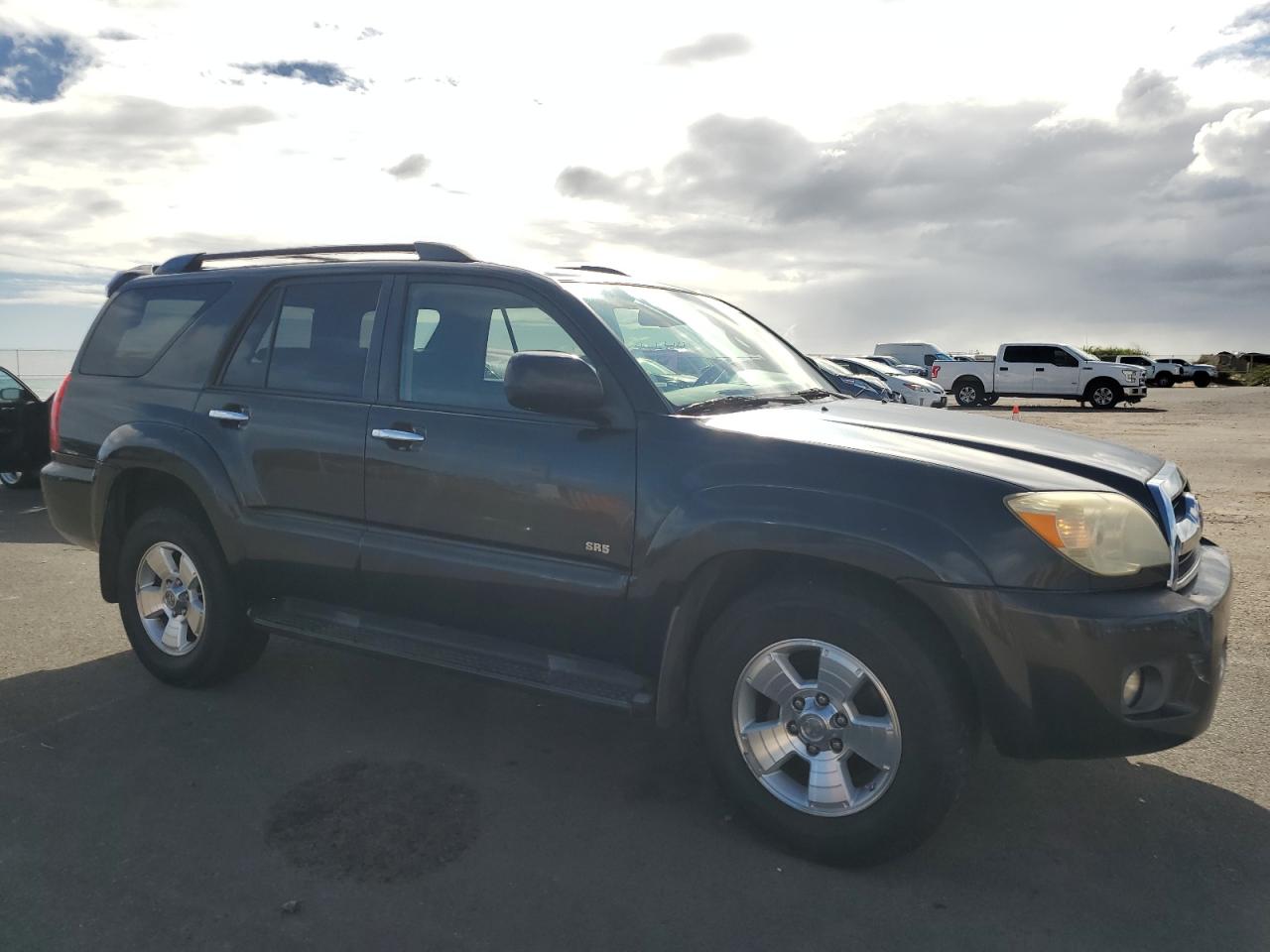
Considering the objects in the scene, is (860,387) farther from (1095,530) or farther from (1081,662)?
(1081,662)

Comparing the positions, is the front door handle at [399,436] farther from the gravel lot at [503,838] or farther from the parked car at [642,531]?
the gravel lot at [503,838]

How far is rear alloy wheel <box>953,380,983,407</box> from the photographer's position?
32594 mm

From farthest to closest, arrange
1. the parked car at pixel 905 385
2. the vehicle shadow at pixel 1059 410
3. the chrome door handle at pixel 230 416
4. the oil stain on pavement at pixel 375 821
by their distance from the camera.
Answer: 1. the vehicle shadow at pixel 1059 410
2. the parked car at pixel 905 385
3. the chrome door handle at pixel 230 416
4. the oil stain on pavement at pixel 375 821

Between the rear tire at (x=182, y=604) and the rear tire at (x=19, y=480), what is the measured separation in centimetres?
722

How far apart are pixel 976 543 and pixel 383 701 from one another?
2830mm

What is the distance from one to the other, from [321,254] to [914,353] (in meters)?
50.1

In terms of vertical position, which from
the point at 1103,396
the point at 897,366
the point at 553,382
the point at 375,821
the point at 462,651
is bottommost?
the point at 375,821

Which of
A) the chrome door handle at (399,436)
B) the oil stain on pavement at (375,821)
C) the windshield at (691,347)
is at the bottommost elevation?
the oil stain on pavement at (375,821)

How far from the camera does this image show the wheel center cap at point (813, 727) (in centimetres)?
318

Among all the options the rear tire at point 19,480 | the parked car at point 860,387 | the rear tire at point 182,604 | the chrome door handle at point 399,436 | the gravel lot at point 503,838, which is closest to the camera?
the gravel lot at point 503,838

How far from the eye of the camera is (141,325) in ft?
16.5

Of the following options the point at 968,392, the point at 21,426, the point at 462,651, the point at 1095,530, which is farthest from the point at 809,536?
the point at 968,392

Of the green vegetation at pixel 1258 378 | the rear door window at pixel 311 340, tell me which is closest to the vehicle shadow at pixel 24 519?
the rear door window at pixel 311 340

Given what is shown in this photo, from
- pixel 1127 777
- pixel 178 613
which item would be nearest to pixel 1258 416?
pixel 1127 777
